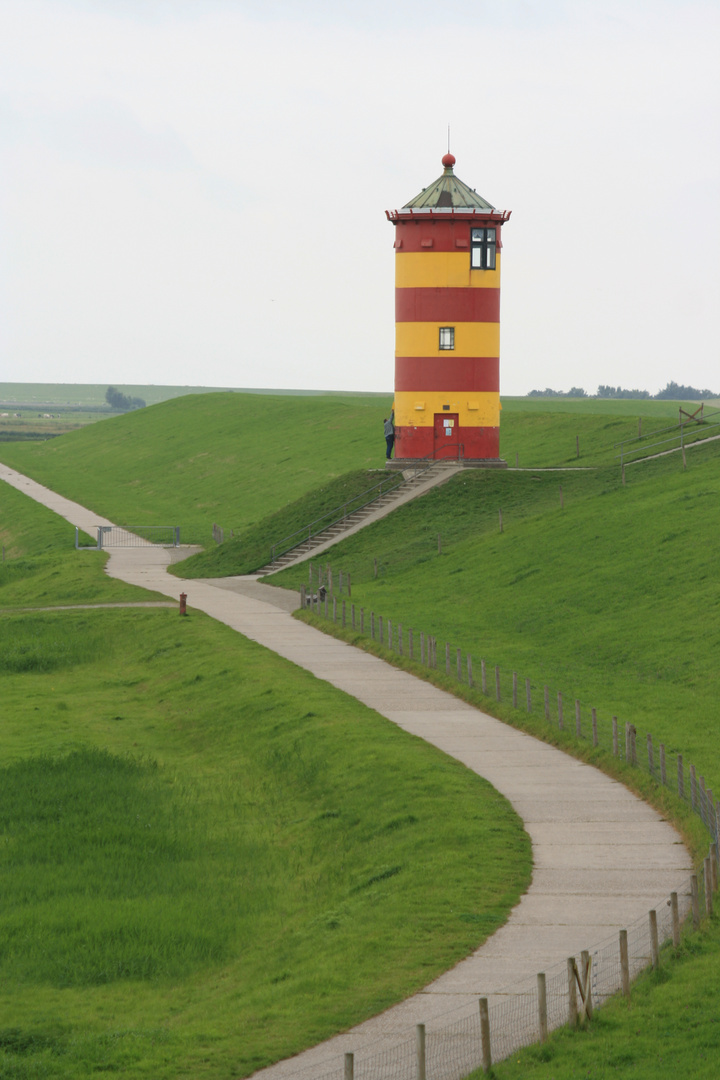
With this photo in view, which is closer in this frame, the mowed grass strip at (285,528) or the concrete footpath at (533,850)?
the concrete footpath at (533,850)

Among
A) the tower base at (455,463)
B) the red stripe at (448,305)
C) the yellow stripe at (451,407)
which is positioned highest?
the red stripe at (448,305)

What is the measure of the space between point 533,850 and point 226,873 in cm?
549

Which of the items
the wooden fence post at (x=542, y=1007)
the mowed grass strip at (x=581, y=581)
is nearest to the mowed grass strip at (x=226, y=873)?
the wooden fence post at (x=542, y=1007)

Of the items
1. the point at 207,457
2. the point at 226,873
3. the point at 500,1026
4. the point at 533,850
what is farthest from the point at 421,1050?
the point at 207,457

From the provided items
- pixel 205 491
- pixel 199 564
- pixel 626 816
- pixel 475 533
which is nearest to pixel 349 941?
pixel 626 816

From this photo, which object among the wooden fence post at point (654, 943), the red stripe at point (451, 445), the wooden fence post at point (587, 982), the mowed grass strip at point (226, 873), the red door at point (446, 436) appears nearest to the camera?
the wooden fence post at point (587, 982)

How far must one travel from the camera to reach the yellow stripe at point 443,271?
63.2 m

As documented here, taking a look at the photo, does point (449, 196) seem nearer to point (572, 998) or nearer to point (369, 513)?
point (369, 513)

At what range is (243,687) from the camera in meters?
36.4

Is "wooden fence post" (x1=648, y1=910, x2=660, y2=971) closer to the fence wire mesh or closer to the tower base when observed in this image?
the fence wire mesh

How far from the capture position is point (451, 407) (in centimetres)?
6406

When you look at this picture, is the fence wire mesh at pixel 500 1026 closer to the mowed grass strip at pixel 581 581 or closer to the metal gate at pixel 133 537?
the mowed grass strip at pixel 581 581

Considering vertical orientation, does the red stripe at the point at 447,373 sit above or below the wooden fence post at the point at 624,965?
above

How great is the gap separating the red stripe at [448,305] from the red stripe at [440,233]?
169 centimetres
